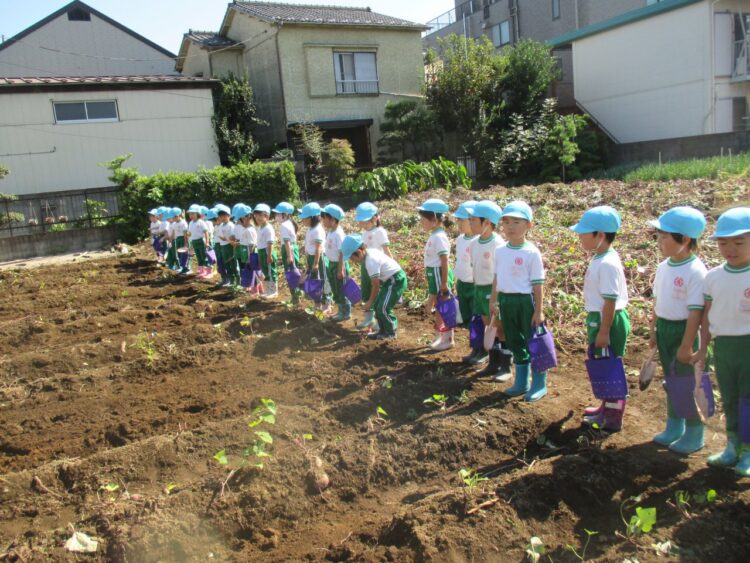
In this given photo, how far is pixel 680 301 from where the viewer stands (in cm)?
388

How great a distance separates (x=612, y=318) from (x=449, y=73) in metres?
22.0

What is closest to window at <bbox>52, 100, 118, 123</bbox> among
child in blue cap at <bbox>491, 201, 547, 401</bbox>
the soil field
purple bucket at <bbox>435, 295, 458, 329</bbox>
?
the soil field

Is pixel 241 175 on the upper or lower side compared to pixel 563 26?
lower

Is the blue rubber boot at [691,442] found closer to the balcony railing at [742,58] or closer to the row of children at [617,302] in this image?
the row of children at [617,302]

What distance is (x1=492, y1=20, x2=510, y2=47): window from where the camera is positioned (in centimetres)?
3656

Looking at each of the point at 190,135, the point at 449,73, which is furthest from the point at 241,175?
the point at 449,73

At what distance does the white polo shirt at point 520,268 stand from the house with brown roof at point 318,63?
2001 centimetres

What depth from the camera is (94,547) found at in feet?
10.7

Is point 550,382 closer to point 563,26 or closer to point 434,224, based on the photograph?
point 434,224

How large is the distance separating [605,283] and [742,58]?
70.6 feet

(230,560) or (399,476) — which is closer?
(230,560)

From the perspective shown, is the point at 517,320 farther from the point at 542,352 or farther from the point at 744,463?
the point at 744,463

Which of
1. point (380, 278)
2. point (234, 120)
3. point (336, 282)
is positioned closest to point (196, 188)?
point (234, 120)

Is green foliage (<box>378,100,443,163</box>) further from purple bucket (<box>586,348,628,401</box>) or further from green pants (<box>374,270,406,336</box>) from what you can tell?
purple bucket (<box>586,348,628,401</box>)
